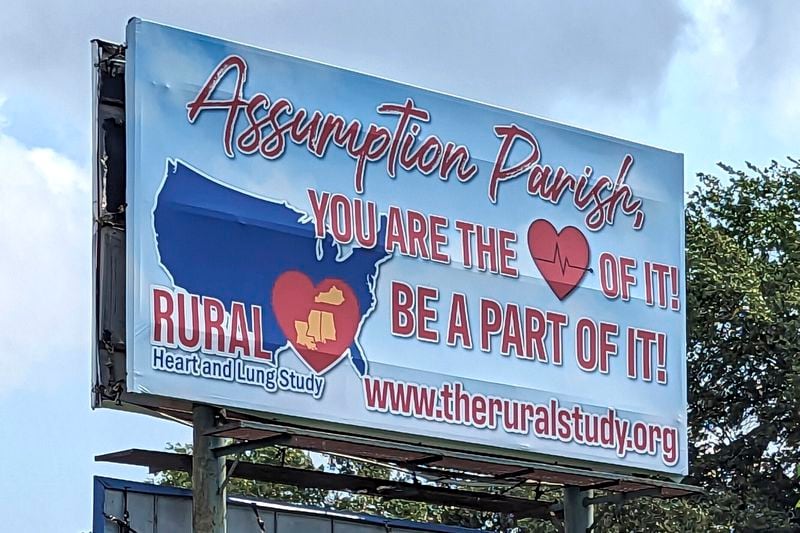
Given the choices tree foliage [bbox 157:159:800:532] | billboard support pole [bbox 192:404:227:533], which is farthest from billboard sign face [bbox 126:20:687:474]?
tree foliage [bbox 157:159:800:532]

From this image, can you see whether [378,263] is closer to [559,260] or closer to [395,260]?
[395,260]

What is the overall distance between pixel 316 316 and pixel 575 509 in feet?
11.7

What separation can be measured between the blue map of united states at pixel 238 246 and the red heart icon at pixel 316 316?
0.05 metres

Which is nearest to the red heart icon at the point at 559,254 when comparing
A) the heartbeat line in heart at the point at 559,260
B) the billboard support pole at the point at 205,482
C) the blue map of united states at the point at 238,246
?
the heartbeat line in heart at the point at 559,260

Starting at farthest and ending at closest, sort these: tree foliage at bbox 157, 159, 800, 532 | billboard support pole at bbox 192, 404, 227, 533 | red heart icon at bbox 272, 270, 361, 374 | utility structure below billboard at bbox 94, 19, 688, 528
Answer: tree foliage at bbox 157, 159, 800, 532, red heart icon at bbox 272, 270, 361, 374, billboard support pole at bbox 192, 404, 227, 533, utility structure below billboard at bbox 94, 19, 688, 528

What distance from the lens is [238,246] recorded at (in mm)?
12492

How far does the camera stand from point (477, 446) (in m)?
13.6

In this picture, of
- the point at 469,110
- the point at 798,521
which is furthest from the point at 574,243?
the point at 798,521

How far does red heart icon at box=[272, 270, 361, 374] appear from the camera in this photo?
12.6m

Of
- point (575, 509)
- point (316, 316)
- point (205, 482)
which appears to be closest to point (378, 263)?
point (316, 316)

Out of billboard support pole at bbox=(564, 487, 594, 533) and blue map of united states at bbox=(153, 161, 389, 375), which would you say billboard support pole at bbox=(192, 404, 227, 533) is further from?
billboard support pole at bbox=(564, 487, 594, 533)

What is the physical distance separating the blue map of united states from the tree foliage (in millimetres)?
16993

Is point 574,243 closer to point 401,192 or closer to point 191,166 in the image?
point 401,192

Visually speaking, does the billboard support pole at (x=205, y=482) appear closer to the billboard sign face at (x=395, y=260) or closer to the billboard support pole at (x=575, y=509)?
the billboard sign face at (x=395, y=260)
